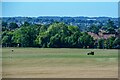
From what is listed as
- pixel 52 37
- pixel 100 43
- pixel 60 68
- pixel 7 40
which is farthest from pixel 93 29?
pixel 60 68

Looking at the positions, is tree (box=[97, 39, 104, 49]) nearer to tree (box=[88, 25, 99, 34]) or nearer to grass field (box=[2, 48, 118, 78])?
tree (box=[88, 25, 99, 34])

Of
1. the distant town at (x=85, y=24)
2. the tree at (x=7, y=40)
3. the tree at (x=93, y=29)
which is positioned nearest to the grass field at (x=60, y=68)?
the tree at (x=7, y=40)

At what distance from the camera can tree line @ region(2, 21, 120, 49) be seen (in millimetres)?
32812

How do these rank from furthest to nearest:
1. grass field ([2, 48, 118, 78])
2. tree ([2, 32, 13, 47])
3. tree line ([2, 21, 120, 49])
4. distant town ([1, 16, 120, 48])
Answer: distant town ([1, 16, 120, 48]), tree line ([2, 21, 120, 49]), tree ([2, 32, 13, 47]), grass field ([2, 48, 118, 78])

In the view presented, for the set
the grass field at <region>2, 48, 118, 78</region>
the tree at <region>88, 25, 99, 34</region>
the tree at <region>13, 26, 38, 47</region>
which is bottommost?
the grass field at <region>2, 48, 118, 78</region>

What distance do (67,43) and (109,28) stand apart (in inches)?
167

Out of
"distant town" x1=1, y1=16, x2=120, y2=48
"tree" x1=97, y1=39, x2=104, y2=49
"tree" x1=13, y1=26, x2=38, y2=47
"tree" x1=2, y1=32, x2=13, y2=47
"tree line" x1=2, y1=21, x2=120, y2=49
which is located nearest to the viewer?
"tree" x1=2, y1=32, x2=13, y2=47

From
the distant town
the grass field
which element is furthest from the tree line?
the grass field

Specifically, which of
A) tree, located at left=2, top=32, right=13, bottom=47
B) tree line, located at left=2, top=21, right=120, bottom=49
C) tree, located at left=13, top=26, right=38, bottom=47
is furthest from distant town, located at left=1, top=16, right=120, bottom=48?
tree, located at left=2, top=32, right=13, bottom=47

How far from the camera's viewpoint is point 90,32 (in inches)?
1494

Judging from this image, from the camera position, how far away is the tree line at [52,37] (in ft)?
108

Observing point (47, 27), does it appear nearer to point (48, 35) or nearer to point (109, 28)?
point (48, 35)

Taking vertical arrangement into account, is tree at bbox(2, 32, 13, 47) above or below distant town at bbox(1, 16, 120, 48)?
below

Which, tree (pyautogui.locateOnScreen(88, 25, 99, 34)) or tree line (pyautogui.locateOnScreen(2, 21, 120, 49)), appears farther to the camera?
tree (pyautogui.locateOnScreen(88, 25, 99, 34))
